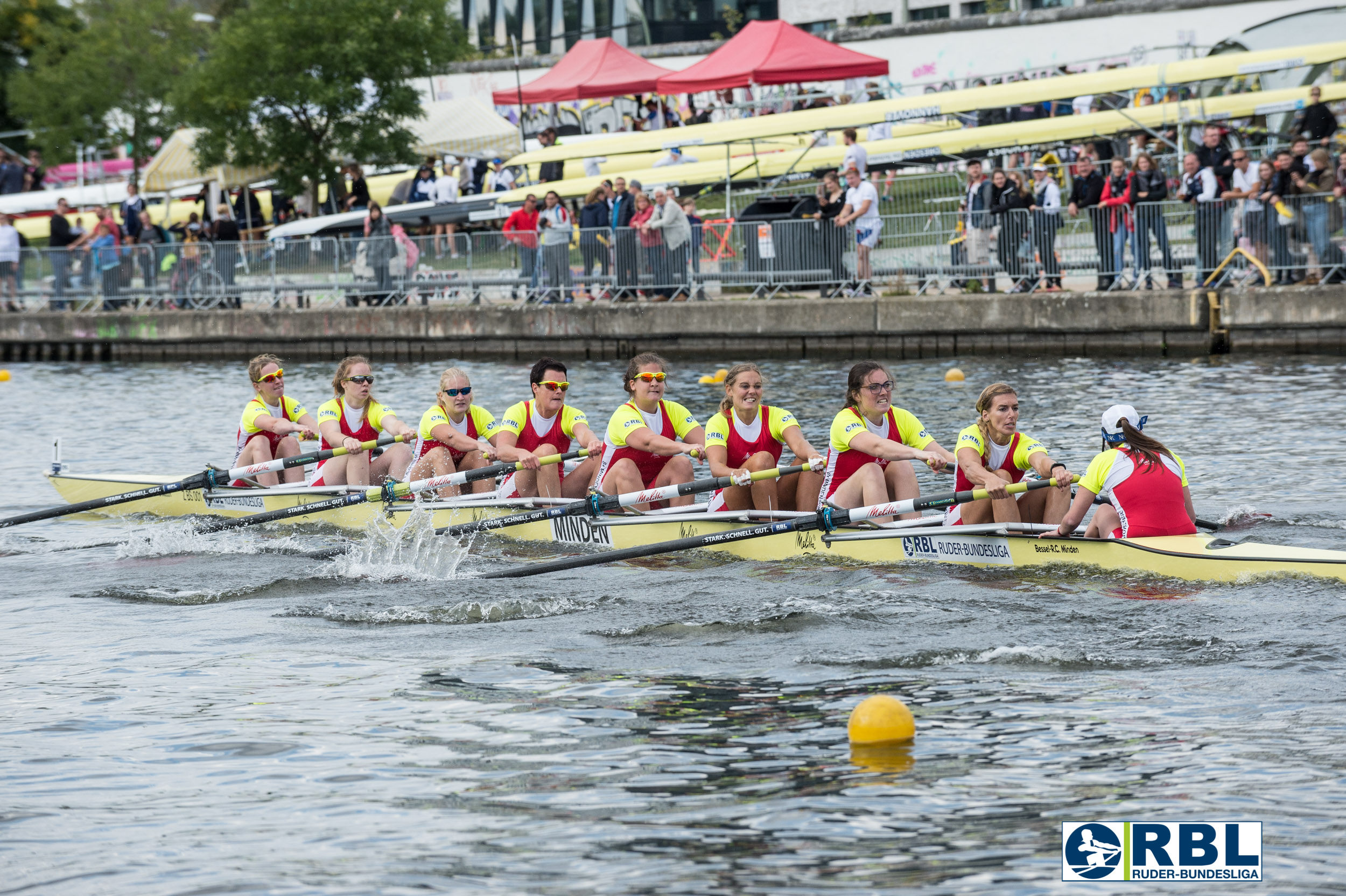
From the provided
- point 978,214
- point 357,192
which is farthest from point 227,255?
point 978,214

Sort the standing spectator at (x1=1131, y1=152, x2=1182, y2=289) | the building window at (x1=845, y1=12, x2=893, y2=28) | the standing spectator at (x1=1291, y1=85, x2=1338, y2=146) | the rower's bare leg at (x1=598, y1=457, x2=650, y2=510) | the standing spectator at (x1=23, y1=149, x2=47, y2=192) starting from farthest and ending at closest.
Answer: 1. the standing spectator at (x1=23, y1=149, x2=47, y2=192)
2. the building window at (x1=845, y1=12, x2=893, y2=28)
3. the standing spectator at (x1=1291, y1=85, x2=1338, y2=146)
4. the standing spectator at (x1=1131, y1=152, x2=1182, y2=289)
5. the rower's bare leg at (x1=598, y1=457, x2=650, y2=510)

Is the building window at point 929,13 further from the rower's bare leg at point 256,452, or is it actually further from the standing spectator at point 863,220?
the rower's bare leg at point 256,452

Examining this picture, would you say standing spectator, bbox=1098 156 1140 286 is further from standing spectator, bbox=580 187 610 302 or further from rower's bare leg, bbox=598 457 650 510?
rower's bare leg, bbox=598 457 650 510

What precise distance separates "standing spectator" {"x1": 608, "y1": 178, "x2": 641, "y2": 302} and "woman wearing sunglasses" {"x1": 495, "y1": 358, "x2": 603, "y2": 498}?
1117 centimetres

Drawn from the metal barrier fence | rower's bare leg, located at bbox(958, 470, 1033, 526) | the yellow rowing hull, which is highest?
the metal barrier fence

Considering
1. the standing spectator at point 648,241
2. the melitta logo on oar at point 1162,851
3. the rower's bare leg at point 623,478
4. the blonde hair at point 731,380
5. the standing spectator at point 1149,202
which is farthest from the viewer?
the standing spectator at point 648,241

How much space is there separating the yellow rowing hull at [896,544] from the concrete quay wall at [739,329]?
1070 centimetres

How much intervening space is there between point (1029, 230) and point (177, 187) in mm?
23237

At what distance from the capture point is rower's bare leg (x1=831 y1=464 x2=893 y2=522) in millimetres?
11625

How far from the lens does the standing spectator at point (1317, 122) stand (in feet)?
71.7

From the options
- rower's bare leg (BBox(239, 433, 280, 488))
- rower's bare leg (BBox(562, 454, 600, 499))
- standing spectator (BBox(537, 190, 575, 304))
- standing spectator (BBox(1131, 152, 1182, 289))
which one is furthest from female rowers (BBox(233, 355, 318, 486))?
standing spectator (BBox(1131, 152, 1182, 289))

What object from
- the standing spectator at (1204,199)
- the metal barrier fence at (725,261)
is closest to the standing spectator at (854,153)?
the metal barrier fence at (725,261)

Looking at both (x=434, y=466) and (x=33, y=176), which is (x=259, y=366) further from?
(x=33, y=176)

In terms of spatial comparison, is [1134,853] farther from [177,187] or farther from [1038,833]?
[177,187]
